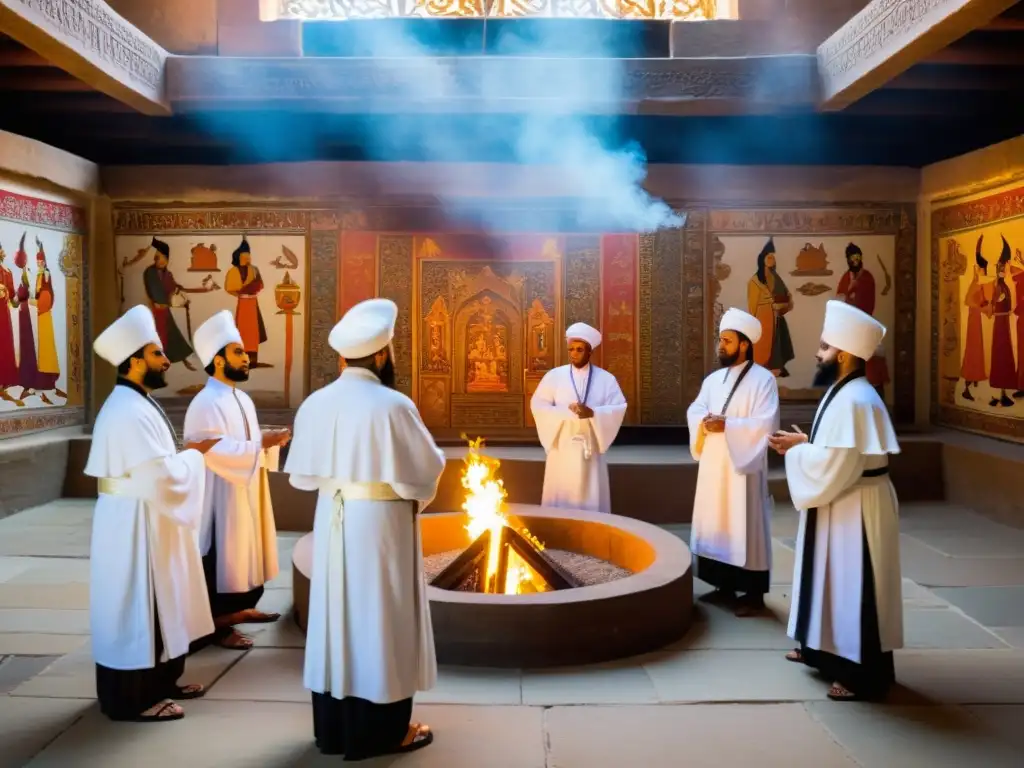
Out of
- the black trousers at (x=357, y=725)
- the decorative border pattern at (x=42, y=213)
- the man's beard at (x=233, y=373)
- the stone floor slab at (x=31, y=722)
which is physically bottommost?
the stone floor slab at (x=31, y=722)

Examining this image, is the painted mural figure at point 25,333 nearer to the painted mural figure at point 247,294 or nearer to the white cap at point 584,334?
the painted mural figure at point 247,294

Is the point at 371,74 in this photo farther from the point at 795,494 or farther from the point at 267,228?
the point at 795,494

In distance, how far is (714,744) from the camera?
3.75m

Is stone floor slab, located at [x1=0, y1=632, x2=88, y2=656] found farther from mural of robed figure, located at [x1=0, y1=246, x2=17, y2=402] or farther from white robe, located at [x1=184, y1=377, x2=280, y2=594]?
mural of robed figure, located at [x1=0, y1=246, x2=17, y2=402]

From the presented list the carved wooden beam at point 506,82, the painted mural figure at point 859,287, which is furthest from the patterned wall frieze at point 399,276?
the painted mural figure at point 859,287

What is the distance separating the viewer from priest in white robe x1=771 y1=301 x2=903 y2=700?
4.22m

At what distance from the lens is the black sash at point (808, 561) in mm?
4398

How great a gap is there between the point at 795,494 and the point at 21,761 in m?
3.56

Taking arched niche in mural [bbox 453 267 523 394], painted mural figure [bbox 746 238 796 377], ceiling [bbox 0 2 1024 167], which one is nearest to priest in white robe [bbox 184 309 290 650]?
ceiling [bbox 0 2 1024 167]

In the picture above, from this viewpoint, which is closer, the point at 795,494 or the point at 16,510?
the point at 795,494

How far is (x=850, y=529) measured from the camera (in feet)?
14.0

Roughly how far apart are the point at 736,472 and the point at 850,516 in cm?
147

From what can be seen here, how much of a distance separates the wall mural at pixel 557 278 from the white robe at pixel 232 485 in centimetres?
511

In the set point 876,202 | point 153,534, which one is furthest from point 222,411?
point 876,202
